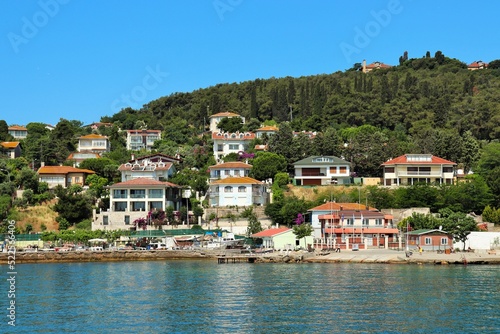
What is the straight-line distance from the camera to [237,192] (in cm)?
7531

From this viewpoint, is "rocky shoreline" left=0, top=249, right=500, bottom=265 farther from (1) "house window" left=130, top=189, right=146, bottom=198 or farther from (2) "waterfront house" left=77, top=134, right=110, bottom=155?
(2) "waterfront house" left=77, top=134, right=110, bottom=155

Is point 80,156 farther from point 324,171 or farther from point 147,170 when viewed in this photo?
point 324,171

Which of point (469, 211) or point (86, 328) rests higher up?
point (469, 211)

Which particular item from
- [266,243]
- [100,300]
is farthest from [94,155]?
[100,300]

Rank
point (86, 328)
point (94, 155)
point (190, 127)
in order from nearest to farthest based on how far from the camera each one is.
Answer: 1. point (86, 328)
2. point (94, 155)
3. point (190, 127)

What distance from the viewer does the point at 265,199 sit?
252 ft

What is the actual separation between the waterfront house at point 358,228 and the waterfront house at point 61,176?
30.9 meters

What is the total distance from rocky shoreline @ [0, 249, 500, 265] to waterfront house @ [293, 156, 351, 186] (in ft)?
56.6

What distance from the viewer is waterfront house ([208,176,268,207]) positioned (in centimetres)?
7519

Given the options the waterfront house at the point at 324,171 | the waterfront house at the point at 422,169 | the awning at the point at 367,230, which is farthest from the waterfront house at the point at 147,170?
the awning at the point at 367,230

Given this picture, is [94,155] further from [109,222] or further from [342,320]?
[342,320]

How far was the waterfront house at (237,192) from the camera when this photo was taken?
75.2 meters

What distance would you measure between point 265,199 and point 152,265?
67.2 feet

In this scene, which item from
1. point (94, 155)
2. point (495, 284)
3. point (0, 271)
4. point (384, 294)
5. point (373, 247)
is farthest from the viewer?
point (94, 155)
